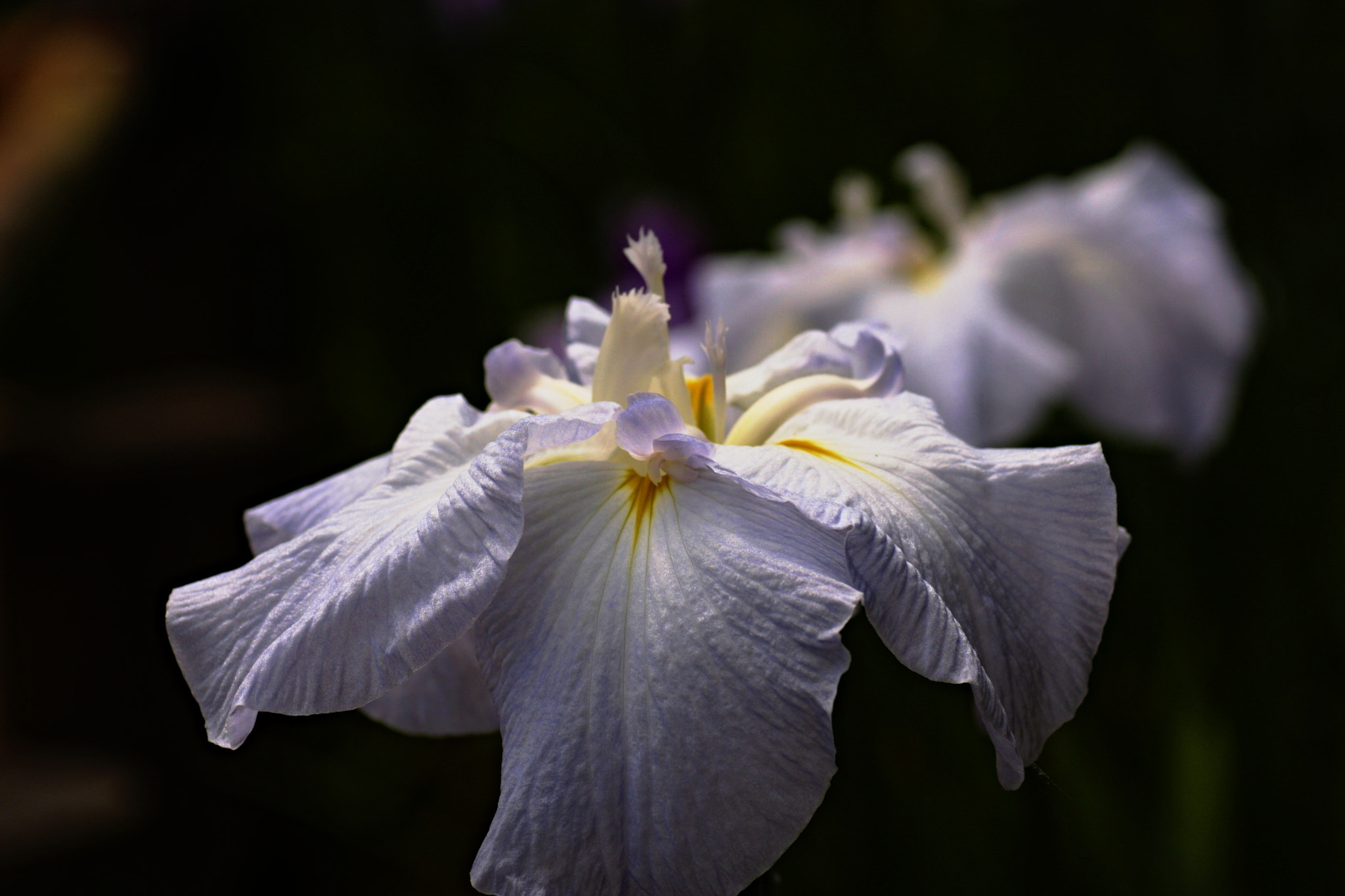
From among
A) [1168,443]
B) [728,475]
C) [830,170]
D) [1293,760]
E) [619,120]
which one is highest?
[619,120]

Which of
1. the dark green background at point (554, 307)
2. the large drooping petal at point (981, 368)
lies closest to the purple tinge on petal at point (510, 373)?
the large drooping petal at point (981, 368)

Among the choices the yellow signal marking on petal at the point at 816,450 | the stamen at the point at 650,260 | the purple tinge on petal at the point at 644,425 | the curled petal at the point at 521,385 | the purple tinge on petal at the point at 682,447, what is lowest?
the yellow signal marking on petal at the point at 816,450

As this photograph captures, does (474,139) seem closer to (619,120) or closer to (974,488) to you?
(619,120)

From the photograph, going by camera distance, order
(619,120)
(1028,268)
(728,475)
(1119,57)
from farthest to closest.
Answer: (619,120)
(1119,57)
(1028,268)
(728,475)

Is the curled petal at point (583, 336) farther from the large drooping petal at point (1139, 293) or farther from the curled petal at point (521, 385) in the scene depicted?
the large drooping petal at point (1139, 293)

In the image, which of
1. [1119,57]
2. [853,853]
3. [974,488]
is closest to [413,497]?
[974,488]

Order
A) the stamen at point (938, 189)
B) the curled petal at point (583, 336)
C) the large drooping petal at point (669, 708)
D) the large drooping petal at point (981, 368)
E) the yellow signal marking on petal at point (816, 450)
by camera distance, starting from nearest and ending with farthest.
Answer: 1. the large drooping petal at point (669, 708)
2. the yellow signal marking on petal at point (816, 450)
3. the curled petal at point (583, 336)
4. the large drooping petal at point (981, 368)
5. the stamen at point (938, 189)
